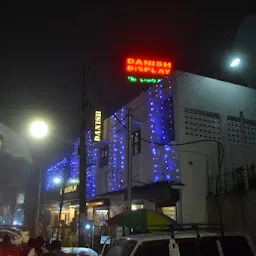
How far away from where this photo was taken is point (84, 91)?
15.0m

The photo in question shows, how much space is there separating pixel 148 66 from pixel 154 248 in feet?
82.0

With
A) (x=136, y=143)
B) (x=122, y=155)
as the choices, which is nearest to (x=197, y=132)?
(x=136, y=143)

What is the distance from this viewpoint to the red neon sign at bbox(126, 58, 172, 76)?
28.8 meters

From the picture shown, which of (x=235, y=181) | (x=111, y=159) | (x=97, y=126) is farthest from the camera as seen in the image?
(x=111, y=159)

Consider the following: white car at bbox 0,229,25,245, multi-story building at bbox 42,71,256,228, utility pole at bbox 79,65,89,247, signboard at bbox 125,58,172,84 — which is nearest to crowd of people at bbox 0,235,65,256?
utility pole at bbox 79,65,89,247

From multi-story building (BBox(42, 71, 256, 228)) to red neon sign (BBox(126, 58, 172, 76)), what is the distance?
10022 mm

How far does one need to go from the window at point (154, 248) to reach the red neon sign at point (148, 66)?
2396cm

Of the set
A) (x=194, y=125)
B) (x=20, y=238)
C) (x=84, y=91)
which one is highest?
(x=84, y=91)

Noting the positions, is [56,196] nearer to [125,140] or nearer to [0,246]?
[125,140]

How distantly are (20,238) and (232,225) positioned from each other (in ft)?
34.7

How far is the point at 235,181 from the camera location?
14164 millimetres

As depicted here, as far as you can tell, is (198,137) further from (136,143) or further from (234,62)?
(234,62)

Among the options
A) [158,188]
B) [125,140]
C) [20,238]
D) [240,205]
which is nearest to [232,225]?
[240,205]

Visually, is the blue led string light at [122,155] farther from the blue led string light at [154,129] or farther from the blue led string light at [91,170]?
the blue led string light at [91,170]
